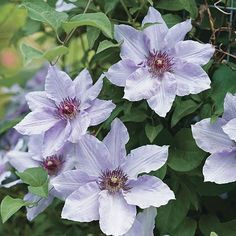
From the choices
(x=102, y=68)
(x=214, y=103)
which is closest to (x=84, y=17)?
(x=214, y=103)

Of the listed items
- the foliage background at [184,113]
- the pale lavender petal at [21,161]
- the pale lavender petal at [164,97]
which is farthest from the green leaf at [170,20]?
the pale lavender petal at [21,161]

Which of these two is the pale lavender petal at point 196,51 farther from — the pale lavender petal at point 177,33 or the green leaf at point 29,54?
the green leaf at point 29,54

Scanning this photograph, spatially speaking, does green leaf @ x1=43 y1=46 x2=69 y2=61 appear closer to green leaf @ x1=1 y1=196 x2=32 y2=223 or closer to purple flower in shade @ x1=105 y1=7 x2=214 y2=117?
purple flower in shade @ x1=105 y1=7 x2=214 y2=117

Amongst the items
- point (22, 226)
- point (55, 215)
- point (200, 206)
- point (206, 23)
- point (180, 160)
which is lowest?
point (22, 226)

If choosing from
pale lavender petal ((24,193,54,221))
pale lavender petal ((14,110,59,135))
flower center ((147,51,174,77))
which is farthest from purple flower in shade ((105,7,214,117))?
pale lavender petal ((24,193,54,221))

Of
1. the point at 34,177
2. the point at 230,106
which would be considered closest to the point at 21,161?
the point at 34,177

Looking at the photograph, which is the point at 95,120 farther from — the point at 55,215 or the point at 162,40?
the point at 55,215
